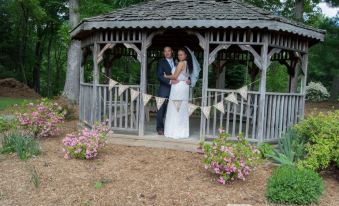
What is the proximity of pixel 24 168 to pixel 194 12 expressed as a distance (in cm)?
493

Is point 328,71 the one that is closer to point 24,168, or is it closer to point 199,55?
point 199,55

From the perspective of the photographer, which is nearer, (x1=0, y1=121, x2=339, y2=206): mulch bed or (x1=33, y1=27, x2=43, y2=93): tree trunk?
(x1=0, y1=121, x2=339, y2=206): mulch bed

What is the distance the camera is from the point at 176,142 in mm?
8297

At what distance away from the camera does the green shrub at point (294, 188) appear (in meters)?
5.25

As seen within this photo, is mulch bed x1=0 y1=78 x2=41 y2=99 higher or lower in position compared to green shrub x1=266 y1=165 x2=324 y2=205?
higher

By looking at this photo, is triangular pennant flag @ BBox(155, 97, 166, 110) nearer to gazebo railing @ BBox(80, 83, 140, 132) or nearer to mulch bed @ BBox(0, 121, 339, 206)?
gazebo railing @ BBox(80, 83, 140, 132)

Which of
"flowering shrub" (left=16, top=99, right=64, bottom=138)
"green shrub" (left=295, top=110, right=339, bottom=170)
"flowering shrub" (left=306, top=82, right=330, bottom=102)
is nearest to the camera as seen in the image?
"green shrub" (left=295, top=110, right=339, bottom=170)

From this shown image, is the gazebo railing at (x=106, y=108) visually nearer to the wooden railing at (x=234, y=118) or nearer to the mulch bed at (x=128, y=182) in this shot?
the mulch bed at (x=128, y=182)

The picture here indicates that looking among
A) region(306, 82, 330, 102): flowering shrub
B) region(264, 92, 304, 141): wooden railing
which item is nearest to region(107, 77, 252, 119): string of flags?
region(264, 92, 304, 141): wooden railing

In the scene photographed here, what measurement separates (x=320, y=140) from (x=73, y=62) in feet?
43.0

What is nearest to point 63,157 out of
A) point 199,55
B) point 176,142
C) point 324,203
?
point 176,142

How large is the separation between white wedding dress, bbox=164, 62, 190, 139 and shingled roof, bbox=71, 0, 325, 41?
1.30 metres

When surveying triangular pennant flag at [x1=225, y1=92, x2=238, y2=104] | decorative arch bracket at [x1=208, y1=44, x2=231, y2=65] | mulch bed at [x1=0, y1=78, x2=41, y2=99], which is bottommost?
mulch bed at [x1=0, y1=78, x2=41, y2=99]

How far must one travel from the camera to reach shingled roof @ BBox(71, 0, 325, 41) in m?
7.32
